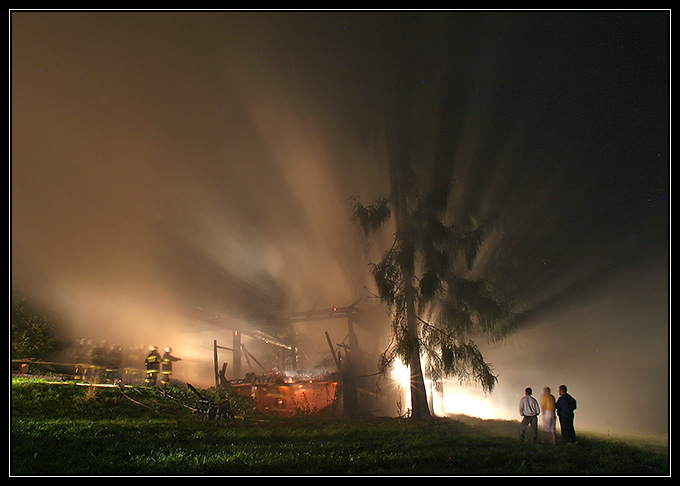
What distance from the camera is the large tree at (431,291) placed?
17.1m

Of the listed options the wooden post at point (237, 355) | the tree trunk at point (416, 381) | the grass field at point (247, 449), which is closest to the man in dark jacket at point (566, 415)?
the grass field at point (247, 449)

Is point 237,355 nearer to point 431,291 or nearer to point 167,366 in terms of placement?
point 167,366

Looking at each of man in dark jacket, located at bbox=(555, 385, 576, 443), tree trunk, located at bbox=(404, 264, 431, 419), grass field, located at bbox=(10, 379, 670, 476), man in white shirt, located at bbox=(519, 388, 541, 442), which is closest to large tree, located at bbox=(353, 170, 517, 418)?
tree trunk, located at bbox=(404, 264, 431, 419)

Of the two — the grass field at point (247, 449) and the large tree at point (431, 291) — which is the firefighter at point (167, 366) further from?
the large tree at point (431, 291)

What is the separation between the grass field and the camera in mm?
8234

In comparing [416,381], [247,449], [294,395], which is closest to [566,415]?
[416,381]

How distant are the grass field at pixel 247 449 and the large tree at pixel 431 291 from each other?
3.53 metres

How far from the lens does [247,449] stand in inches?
385

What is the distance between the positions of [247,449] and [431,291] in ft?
36.4

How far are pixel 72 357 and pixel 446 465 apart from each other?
2688cm

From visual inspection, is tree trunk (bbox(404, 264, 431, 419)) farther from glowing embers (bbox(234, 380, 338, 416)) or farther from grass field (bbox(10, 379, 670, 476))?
glowing embers (bbox(234, 380, 338, 416))

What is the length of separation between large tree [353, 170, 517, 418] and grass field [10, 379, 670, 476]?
3.53 metres

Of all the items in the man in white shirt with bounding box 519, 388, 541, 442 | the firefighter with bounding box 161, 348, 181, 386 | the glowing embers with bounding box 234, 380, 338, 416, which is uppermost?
the firefighter with bounding box 161, 348, 181, 386

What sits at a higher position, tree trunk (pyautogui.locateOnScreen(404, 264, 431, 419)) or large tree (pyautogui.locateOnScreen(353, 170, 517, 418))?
large tree (pyautogui.locateOnScreen(353, 170, 517, 418))
